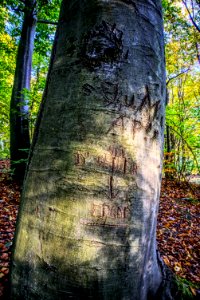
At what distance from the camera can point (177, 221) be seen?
420 centimetres

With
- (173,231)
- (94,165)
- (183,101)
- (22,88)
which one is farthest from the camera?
(183,101)

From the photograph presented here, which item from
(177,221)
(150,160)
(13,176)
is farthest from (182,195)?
(150,160)

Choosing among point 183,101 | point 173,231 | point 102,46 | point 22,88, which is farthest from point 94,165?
point 183,101

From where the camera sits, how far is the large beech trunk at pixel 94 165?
885 millimetres

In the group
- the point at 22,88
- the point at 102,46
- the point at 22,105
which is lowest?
the point at 102,46

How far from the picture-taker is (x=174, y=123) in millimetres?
6965

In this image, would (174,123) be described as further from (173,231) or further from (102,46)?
(102,46)

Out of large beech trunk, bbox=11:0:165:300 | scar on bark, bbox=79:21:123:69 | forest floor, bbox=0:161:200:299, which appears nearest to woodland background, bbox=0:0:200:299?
forest floor, bbox=0:161:200:299

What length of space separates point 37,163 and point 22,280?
592 mm

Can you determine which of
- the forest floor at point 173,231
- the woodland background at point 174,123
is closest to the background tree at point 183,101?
the woodland background at point 174,123

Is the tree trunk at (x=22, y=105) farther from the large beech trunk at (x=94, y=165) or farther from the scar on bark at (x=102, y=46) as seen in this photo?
the scar on bark at (x=102, y=46)

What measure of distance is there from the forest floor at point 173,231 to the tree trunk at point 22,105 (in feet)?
2.33

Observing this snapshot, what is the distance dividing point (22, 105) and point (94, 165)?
5.05m

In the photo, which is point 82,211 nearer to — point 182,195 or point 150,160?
point 150,160
